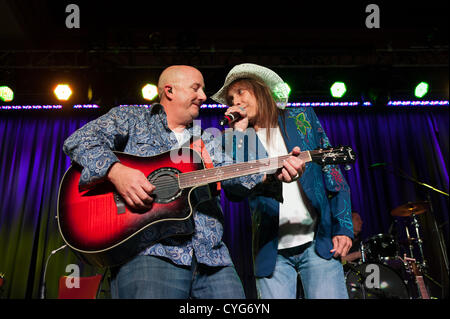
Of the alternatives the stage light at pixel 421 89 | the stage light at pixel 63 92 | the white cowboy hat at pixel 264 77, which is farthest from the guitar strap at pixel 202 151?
the stage light at pixel 421 89

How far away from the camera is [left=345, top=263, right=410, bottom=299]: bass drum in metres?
4.55

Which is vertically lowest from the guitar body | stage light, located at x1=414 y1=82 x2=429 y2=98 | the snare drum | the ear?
the guitar body

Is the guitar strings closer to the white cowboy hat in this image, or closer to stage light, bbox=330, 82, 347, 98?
the white cowboy hat

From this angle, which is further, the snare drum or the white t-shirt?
the snare drum

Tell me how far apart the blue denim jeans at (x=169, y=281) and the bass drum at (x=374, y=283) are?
326cm

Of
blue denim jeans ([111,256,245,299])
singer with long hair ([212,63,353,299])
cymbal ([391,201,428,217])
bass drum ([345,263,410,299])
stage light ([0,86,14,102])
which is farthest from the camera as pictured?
stage light ([0,86,14,102])

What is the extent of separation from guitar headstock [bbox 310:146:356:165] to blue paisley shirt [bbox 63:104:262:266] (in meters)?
0.32


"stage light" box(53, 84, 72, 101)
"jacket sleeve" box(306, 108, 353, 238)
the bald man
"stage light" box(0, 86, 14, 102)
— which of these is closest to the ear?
the bald man

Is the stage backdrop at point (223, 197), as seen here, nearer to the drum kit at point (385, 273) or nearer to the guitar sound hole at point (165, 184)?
the drum kit at point (385, 273)

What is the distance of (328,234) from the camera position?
1.81 metres

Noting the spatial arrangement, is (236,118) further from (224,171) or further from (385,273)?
(385,273)
